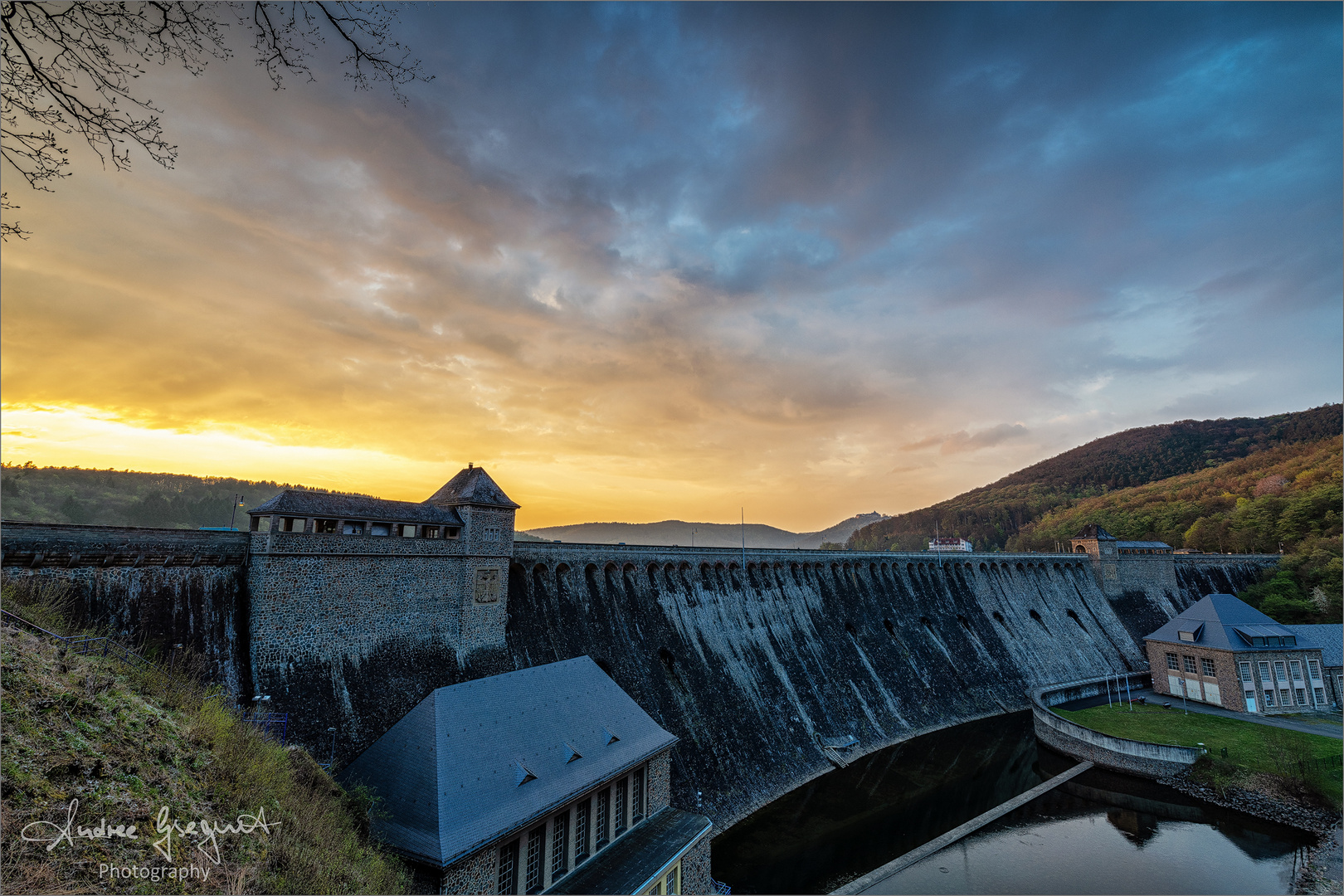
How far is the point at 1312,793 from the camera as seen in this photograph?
30.5 m

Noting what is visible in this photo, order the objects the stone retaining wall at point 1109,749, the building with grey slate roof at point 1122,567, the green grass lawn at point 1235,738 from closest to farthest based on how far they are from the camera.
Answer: the green grass lawn at point 1235,738 → the stone retaining wall at point 1109,749 → the building with grey slate roof at point 1122,567

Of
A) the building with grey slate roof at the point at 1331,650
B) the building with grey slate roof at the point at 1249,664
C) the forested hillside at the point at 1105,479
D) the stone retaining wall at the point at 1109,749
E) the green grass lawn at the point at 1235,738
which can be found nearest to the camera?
the green grass lawn at the point at 1235,738

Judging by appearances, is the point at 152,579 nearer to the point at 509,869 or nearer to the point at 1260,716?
the point at 509,869

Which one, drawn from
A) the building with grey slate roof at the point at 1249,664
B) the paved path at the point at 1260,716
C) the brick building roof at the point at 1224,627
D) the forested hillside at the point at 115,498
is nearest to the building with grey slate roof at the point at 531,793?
the paved path at the point at 1260,716

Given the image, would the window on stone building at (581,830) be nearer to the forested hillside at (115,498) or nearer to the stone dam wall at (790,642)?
the stone dam wall at (790,642)

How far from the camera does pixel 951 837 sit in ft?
93.1

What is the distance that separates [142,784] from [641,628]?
27.2 metres

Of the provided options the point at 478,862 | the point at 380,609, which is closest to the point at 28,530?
the point at 380,609

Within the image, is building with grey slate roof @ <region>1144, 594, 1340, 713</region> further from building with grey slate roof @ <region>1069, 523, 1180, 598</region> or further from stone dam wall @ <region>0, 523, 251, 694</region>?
stone dam wall @ <region>0, 523, 251, 694</region>

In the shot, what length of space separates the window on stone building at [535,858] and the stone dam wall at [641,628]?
29.6 ft

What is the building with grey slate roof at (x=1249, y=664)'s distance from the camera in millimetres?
44375

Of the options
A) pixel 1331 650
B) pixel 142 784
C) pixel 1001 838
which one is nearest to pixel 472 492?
pixel 142 784

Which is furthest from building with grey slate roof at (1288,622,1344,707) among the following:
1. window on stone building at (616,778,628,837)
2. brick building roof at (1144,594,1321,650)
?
window on stone building at (616,778,628,837)

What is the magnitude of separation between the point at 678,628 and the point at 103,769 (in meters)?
30.1
